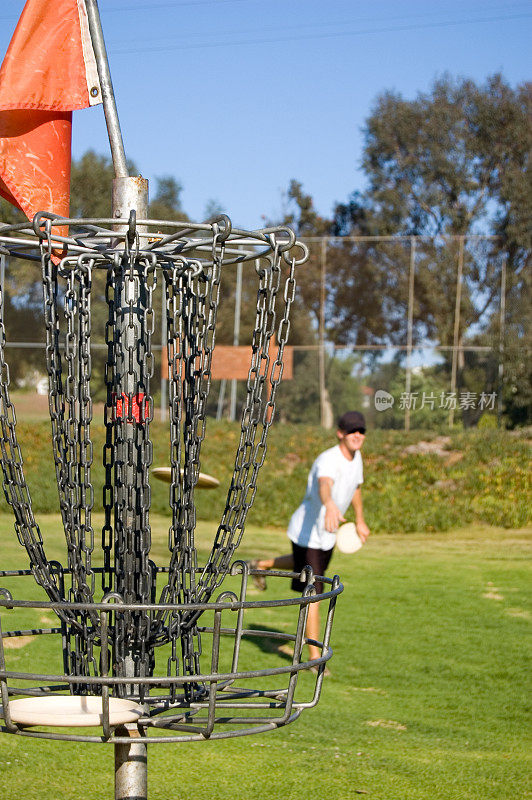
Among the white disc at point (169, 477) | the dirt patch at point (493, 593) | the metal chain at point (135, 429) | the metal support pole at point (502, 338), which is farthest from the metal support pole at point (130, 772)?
the metal support pole at point (502, 338)

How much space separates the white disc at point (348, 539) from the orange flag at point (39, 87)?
4428mm

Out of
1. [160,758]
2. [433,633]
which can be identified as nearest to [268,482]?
[433,633]

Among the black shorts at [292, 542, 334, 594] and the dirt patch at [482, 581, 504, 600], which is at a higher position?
the black shorts at [292, 542, 334, 594]

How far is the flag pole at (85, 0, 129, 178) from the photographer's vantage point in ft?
7.68

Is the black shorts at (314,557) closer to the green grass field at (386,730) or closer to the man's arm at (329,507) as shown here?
the man's arm at (329,507)

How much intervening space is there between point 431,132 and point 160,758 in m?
25.8

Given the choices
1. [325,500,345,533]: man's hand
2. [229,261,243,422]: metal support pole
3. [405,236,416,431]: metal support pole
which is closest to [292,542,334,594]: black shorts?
[325,500,345,533]: man's hand

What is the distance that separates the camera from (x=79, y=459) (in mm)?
2215

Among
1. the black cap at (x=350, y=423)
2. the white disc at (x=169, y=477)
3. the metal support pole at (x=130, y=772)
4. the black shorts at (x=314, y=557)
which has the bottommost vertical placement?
the black shorts at (x=314, y=557)

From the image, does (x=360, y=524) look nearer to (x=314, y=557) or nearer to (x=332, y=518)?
(x=314, y=557)

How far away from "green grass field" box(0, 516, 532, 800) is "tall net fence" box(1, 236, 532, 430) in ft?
33.1

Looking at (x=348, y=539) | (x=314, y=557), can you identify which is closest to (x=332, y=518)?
(x=348, y=539)

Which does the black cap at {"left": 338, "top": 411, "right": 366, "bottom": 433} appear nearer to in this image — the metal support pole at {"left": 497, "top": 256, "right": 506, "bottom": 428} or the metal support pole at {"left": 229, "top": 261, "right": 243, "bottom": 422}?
the metal support pole at {"left": 229, "top": 261, "right": 243, "bottom": 422}

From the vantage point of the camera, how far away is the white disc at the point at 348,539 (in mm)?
6535
